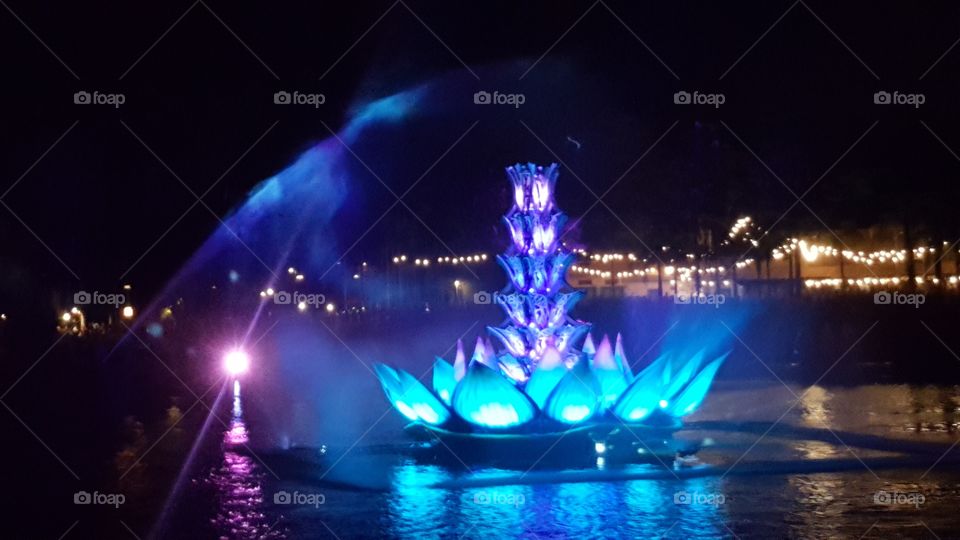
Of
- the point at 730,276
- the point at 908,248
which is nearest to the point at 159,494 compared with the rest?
the point at 908,248

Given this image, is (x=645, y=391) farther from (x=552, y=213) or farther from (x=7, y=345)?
(x=7, y=345)

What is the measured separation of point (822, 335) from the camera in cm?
2622

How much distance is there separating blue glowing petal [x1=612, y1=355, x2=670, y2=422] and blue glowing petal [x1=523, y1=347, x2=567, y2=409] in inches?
35.9

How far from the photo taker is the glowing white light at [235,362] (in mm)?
24023

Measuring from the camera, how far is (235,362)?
2456cm

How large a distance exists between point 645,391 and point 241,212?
58.1 feet

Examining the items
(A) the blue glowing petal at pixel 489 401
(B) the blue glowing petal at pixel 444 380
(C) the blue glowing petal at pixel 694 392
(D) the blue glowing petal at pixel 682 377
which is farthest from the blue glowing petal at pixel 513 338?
(C) the blue glowing petal at pixel 694 392

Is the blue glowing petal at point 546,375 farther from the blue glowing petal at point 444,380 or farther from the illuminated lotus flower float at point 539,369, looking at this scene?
the blue glowing petal at point 444,380

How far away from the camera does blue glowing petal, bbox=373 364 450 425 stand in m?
12.1

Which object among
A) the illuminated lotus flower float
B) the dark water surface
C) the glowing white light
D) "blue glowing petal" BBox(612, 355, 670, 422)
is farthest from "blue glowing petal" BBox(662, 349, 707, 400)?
the glowing white light

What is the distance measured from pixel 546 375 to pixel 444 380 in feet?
5.75

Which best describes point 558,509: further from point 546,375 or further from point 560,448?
point 560,448

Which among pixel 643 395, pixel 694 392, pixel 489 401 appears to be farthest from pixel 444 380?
pixel 694 392

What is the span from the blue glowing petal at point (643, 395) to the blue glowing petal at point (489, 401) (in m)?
1.15
